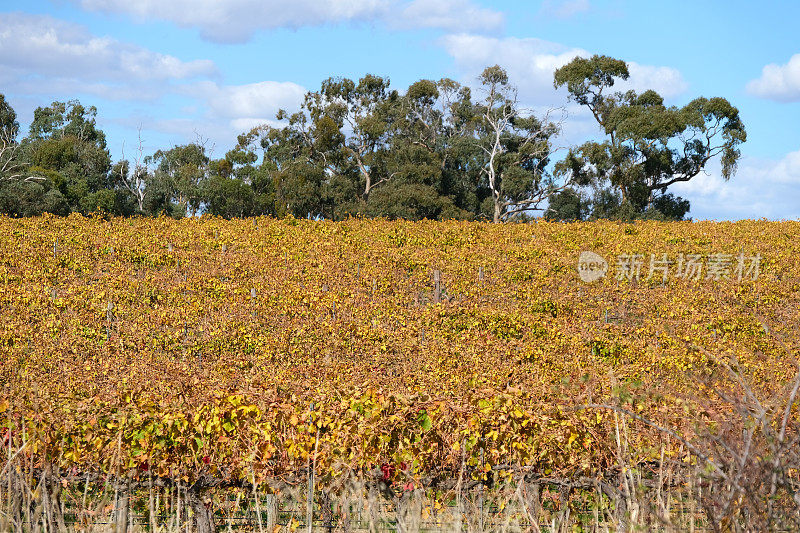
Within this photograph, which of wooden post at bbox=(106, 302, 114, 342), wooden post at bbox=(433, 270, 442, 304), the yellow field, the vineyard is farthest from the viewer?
wooden post at bbox=(433, 270, 442, 304)

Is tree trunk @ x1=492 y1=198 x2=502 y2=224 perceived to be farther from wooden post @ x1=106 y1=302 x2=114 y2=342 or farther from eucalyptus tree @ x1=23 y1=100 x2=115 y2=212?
wooden post @ x1=106 y1=302 x2=114 y2=342

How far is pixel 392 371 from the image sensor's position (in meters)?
14.8

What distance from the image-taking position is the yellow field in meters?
7.76

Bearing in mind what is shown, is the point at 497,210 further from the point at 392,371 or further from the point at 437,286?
the point at 392,371

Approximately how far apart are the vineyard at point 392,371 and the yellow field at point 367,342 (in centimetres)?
5

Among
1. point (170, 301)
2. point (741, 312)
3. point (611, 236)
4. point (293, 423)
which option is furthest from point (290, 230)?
point (293, 423)

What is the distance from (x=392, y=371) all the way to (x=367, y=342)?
171cm

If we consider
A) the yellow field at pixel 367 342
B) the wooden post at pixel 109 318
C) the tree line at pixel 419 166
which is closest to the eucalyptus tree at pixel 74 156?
the tree line at pixel 419 166

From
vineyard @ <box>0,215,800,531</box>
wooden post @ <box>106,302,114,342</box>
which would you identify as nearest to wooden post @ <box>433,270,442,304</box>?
vineyard @ <box>0,215,800,531</box>

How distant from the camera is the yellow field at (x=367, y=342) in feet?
25.5

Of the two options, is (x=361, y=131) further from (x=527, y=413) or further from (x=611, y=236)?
(x=527, y=413)

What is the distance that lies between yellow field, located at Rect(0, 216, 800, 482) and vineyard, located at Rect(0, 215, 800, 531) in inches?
2.2

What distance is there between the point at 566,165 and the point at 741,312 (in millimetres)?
27806

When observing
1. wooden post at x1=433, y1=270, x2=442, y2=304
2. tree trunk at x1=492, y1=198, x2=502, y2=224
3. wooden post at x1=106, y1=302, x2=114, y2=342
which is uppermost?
tree trunk at x1=492, y1=198, x2=502, y2=224
